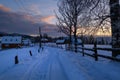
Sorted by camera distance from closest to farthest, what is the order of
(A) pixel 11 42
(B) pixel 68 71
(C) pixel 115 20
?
(B) pixel 68 71 < (C) pixel 115 20 < (A) pixel 11 42

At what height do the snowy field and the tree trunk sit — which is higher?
the tree trunk

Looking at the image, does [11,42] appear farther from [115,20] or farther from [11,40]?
[115,20]

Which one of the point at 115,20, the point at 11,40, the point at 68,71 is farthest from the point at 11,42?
the point at 68,71

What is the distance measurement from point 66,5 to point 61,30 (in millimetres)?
8894

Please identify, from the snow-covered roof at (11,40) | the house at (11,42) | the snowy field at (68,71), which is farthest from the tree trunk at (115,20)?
the snow-covered roof at (11,40)

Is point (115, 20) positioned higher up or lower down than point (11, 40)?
higher up

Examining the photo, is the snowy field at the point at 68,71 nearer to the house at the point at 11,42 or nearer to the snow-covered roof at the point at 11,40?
the house at the point at 11,42

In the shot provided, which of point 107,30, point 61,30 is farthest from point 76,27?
point 107,30

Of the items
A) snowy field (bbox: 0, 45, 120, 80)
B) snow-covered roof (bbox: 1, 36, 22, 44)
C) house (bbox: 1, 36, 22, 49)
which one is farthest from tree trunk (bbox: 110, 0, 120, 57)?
snow-covered roof (bbox: 1, 36, 22, 44)

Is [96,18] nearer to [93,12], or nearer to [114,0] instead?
[93,12]

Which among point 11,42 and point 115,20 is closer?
point 115,20

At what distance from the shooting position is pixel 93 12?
527 inches

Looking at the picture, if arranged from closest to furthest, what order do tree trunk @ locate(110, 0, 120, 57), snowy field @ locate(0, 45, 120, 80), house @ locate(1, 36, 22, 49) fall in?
snowy field @ locate(0, 45, 120, 80), tree trunk @ locate(110, 0, 120, 57), house @ locate(1, 36, 22, 49)

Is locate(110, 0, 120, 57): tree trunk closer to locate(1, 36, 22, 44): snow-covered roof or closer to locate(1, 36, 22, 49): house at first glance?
locate(1, 36, 22, 49): house
